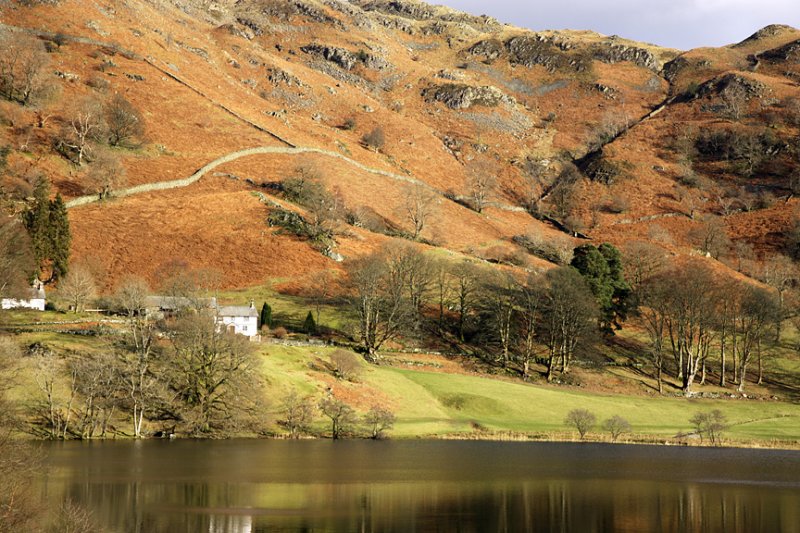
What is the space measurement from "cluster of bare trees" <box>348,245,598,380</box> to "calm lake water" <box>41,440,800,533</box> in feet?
111

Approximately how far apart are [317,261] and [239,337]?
48903 mm

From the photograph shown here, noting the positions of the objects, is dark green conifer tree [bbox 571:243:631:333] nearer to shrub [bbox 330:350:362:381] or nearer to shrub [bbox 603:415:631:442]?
shrub [bbox 603:415:631:442]

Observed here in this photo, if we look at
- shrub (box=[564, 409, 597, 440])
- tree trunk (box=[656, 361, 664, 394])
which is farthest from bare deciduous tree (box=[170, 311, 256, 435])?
tree trunk (box=[656, 361, 664, 394])

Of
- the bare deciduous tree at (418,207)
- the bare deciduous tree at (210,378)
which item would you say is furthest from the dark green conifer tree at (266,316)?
the bare deciduous tree at (418,207)

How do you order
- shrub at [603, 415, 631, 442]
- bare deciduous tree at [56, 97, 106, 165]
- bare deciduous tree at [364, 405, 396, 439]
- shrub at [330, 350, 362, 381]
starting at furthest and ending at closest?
bare deciduous tree at [56, 97, 106, 165] < shrub at [330, 350, 362, 381] < shrub at [603, 415, 631, 442] < bare deciduous tree at [364, 405, 396, 439]

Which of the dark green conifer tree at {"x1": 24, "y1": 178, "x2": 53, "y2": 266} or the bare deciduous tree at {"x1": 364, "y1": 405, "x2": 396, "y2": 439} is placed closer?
the bare deciduous tree at {"x1": 364, "y1": 405, "x2": 396, "y2": 439}

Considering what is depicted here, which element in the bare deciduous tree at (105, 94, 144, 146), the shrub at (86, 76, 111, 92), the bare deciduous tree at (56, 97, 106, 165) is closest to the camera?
the bare deciduous tree at (56, 97, 106, 165)

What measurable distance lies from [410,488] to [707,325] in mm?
66622

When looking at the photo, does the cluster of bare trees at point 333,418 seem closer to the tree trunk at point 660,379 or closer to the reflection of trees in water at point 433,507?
the reflection of trees in water at point 433,507

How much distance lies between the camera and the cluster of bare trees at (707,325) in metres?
101

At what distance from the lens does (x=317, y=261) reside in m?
123

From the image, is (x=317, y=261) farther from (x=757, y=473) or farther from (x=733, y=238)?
(x=733, y=238)

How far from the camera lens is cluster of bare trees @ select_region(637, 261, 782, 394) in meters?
101

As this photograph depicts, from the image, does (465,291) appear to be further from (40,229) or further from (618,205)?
(618,205)
